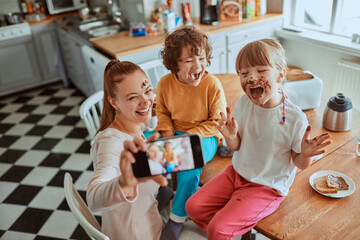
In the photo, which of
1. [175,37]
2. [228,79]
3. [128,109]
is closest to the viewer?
[128,109]

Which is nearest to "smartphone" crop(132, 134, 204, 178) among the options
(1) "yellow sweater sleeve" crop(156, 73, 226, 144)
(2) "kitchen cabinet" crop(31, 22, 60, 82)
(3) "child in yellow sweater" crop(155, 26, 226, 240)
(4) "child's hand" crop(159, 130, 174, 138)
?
(3) "child in yellow sweater" crop(155, 26, 226, 240)

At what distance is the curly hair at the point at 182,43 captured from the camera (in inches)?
58.4

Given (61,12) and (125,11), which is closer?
(125,11)

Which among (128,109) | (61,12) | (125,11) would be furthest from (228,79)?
(61,12)

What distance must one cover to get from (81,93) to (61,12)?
1.15 metres

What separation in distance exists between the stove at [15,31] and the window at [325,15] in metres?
3.05

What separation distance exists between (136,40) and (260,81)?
1978 mm

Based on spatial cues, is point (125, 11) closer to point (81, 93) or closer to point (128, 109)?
point (81, 93)

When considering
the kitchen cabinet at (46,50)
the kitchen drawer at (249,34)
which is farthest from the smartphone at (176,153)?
the kitchen cabinet at (46,50)

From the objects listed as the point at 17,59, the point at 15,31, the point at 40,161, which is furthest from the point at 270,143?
the point at 17,59

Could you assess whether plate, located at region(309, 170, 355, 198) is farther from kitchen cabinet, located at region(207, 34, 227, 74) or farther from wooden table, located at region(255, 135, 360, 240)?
kitchen cabinet, located at region(207, 34, 227, 74)

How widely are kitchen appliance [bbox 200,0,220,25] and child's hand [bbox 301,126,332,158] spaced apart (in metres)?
2.25

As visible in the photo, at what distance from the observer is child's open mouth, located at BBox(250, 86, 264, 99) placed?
1163 millimetres

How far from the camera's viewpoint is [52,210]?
93.3 inches
